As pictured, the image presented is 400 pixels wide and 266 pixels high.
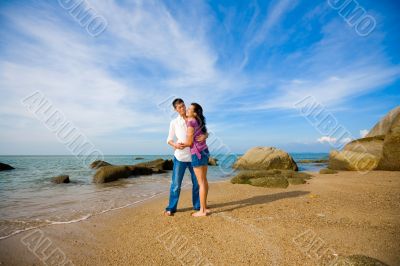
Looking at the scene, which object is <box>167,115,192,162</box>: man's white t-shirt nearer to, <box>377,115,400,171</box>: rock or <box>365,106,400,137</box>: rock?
<box>377,115,400,171</box>: rock

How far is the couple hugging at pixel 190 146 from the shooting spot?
4715mm

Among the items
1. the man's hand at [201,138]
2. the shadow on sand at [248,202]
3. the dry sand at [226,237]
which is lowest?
the dry sand at [226,237]

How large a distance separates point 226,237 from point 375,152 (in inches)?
531

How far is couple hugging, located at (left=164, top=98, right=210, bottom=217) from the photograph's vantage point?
471cm

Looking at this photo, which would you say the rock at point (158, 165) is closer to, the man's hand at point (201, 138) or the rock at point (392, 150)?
the rock at point (392, 150)

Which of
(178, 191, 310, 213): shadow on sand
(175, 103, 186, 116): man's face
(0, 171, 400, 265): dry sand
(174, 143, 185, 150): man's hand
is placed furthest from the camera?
(178, 191, 310, 213): shadow on sand

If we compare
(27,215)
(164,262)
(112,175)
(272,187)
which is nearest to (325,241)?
(164,262)

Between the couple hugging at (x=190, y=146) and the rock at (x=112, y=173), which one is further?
the rock at (x=112, y=173)

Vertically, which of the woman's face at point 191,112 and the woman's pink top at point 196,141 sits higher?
the woman's face at point 191,112

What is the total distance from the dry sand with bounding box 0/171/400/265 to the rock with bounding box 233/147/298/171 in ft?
48.1

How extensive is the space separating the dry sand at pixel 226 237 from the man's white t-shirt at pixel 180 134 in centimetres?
117

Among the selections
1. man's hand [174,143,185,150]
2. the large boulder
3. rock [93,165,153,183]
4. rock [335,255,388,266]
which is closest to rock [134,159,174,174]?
rock [93,165,153,183]

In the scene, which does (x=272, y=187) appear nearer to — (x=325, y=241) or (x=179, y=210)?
(x=179, y=210)

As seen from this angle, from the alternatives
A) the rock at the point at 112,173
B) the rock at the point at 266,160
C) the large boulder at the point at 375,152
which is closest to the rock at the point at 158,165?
the rock at the point at 112,173
